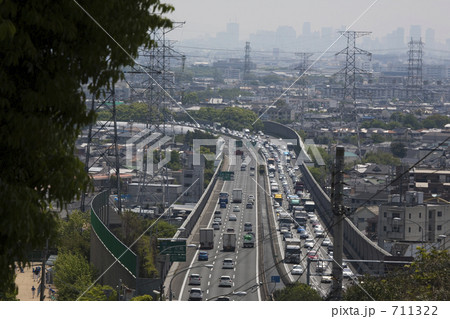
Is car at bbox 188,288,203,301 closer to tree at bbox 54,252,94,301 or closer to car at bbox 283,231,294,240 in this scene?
tree at bbox 54,252,94,301

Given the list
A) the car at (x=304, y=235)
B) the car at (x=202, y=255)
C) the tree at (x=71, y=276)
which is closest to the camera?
the tree at (x=71, y=276)

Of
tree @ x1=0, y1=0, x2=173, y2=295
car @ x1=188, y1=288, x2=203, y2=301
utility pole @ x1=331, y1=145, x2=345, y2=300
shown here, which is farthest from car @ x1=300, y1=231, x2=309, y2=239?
tree @ x1=0, y1=0, x2=173, y2=295

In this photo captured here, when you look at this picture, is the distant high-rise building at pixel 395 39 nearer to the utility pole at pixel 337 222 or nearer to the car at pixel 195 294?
the car at pixel 195 294

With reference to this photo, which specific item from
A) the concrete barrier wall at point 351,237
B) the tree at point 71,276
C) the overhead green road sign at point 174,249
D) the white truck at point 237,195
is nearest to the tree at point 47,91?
the concrete barrier wall at point 351,237

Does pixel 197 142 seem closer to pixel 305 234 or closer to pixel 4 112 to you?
pixel 305 234

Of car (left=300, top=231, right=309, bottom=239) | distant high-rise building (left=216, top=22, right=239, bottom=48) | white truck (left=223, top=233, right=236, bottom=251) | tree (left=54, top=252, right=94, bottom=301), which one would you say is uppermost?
distant high-rise building (left=216, top=22, right=239, bottom=48)

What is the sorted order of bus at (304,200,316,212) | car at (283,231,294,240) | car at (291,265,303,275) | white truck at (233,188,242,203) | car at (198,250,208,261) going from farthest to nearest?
white truck at (233,188,242,203) → bus at (304,200,316,212) → car at (283,231,294,240) → car at (198,250,208,261) → car at (291,265,303,275)
